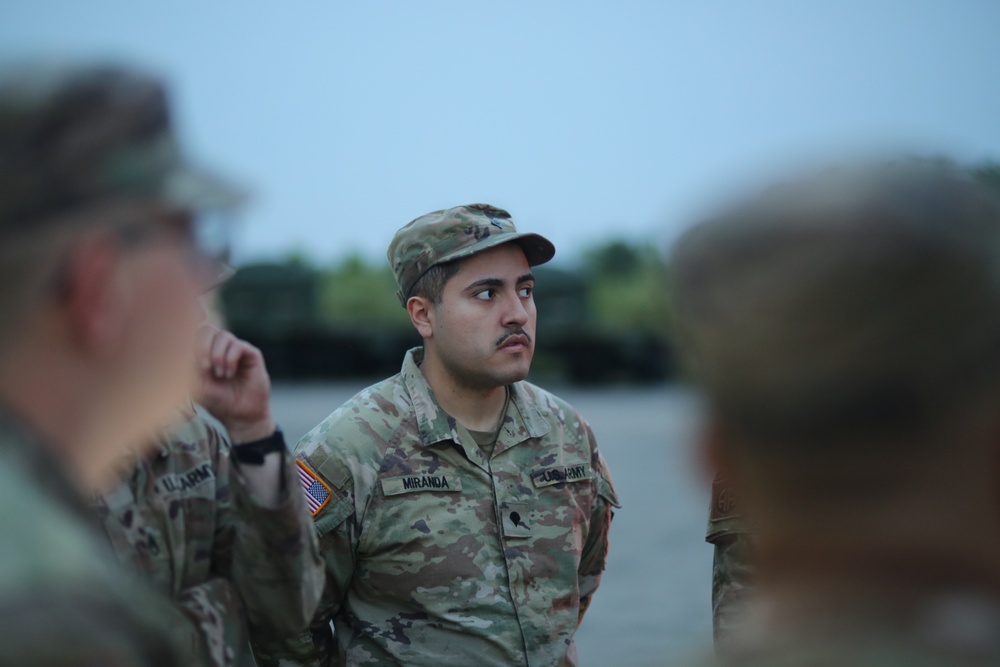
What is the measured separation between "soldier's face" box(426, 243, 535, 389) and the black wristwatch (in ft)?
4.71

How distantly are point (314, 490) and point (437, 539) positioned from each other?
1.31 ft

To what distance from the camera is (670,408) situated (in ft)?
64.5

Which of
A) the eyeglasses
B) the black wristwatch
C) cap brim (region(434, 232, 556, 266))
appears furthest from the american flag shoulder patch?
the eyeglasses

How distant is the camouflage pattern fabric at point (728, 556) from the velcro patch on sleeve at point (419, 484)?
2.67ft

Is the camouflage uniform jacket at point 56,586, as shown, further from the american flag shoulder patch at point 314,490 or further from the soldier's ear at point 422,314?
the soldier's ear at point 422,314

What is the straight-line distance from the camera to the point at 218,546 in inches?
80.7

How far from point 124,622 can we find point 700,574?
23.9ft

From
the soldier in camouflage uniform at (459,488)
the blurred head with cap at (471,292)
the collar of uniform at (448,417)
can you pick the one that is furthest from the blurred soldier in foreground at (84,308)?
the blurred head with cap at (471,292)

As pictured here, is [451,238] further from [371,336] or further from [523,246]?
[371,336]

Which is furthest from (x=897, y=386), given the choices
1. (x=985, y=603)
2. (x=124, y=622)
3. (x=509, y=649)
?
(x=509, y=649)

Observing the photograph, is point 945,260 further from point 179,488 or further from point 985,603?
point 179,488

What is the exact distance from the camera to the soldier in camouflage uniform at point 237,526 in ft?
6.20

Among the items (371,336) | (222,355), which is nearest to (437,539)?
(222,355)

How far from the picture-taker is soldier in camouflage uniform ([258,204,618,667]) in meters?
2.99
